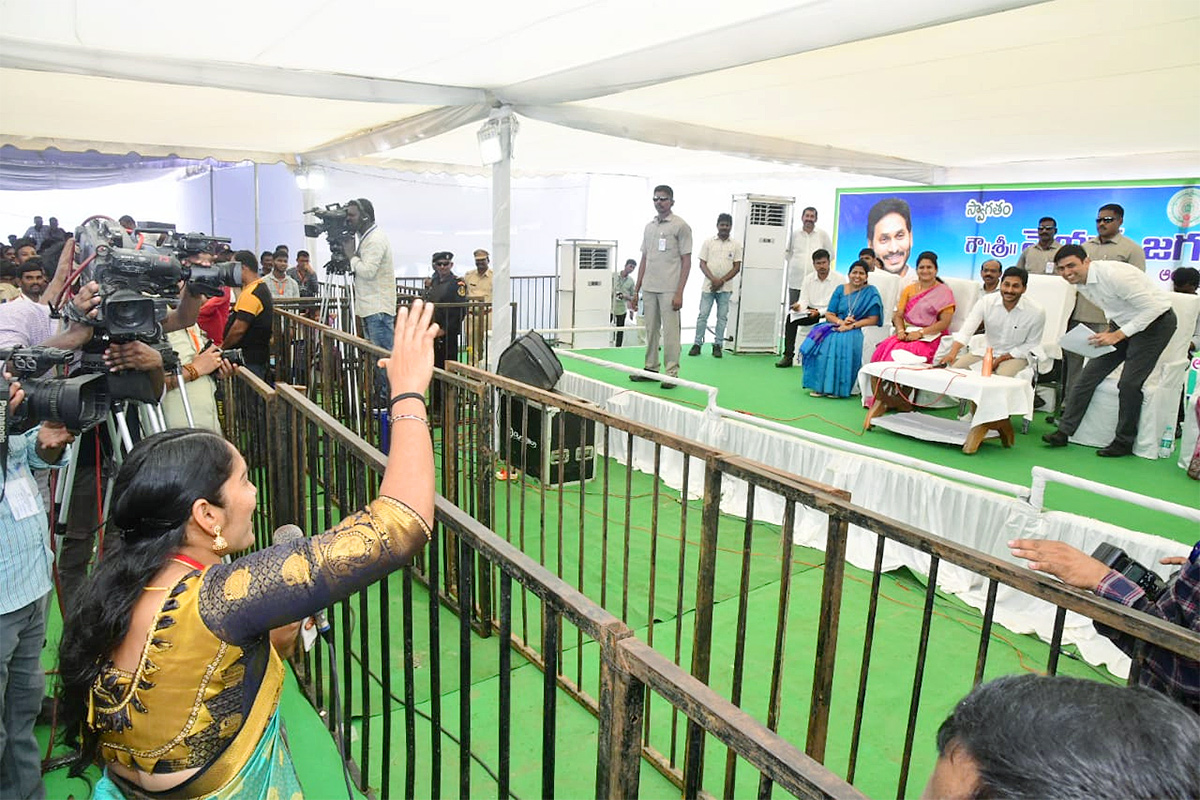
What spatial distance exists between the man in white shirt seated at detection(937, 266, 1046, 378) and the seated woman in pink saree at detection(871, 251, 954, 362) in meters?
0.81

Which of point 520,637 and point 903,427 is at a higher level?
point 903,427

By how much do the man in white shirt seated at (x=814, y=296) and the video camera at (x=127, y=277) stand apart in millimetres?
6928

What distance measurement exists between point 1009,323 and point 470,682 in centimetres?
561

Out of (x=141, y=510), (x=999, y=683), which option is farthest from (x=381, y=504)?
(x=999, y=683)

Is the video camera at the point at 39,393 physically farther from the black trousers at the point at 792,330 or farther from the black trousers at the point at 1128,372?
the black trousers at the point at 792,330

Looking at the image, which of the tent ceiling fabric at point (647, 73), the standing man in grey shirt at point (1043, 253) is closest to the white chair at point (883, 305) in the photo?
the standing man in grey shirt at point (1043, 253)

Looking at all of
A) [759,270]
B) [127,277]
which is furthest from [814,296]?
[127,277]

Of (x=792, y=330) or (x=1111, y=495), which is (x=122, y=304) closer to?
(x=1111, y=495)

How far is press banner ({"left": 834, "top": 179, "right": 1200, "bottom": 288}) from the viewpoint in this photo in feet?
25.0

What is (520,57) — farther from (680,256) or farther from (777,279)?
(777,279)

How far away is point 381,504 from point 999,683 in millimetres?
859

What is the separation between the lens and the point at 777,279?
31.3 feet

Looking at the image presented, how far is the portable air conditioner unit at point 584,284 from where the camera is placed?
9.88 m

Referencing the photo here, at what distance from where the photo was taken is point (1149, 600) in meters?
1.67
